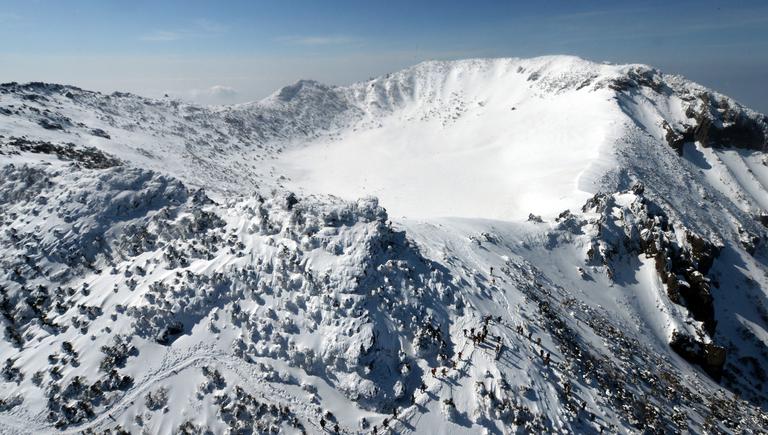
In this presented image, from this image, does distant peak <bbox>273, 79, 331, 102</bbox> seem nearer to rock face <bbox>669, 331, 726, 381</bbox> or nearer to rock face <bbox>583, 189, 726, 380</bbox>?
rock face <bbox>583, 189, 726, 380</bbox>

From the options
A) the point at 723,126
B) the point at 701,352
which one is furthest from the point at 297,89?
the point at 701,352

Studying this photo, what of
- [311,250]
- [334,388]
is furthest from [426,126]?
[334,388]

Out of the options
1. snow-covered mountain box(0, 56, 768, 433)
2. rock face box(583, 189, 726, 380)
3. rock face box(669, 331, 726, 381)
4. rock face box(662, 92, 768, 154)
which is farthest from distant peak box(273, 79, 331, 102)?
rock face box(669, 331, 726, 381)

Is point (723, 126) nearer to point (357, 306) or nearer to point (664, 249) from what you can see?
point (664, 249)

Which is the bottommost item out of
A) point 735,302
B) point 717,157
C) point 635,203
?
point 735,302

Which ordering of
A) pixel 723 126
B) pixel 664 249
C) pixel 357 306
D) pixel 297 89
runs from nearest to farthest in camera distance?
pixel 357 306 < pixel 664 249 < pixel 723 126 < pixel 297 89

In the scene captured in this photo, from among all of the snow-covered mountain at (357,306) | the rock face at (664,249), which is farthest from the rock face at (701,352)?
the rock face at (664,249)

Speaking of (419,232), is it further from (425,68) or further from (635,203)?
(425,68)

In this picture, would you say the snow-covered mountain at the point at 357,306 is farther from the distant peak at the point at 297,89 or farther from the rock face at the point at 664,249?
the distant peak at the point at 297,89
